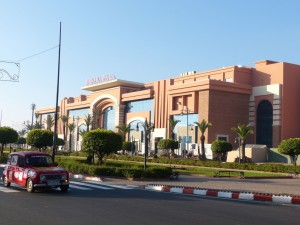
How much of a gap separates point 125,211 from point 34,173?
17.8 feet

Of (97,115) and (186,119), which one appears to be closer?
(186,119)

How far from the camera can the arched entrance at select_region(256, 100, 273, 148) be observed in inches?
2598

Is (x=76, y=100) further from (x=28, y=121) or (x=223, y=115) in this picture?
A: (x=223, y=115)

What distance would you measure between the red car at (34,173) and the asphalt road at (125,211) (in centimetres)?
50

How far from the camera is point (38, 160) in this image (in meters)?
16.6

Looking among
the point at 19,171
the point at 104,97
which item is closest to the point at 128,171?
the point at 19,171

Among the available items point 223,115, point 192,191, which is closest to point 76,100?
point 223,115

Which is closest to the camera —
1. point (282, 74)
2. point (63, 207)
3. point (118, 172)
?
point (63, 207)

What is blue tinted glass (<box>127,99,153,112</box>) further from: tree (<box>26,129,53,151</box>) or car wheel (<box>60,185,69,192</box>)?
car wheel (<box>60,185,69,192</box>)

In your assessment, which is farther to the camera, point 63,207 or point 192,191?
point 192,191

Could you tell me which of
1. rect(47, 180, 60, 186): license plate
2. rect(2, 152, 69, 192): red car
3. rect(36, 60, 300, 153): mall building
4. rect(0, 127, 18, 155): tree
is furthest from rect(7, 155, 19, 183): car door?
rect(36, 60, 300, 153): mall building

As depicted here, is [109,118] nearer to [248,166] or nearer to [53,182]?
[248,166]

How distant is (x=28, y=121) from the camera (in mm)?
124875

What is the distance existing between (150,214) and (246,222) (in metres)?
2.47
